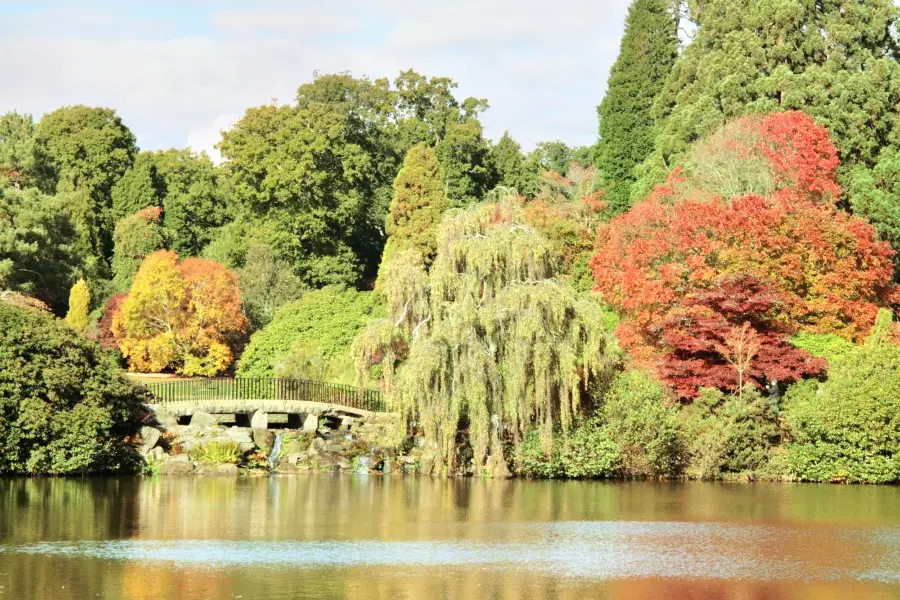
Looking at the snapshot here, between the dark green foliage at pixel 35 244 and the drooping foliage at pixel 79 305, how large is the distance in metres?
0.96

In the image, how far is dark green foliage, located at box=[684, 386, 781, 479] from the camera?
1455 inches

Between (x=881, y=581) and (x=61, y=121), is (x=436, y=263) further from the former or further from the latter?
(x=61, y=121)

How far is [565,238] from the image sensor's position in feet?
171

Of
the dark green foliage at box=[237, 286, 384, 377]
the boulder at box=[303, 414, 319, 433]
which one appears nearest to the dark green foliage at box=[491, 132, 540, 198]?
the dark green foliage at box=[237, 286, 384, 377]

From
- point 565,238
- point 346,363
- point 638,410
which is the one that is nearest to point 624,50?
point 565,238

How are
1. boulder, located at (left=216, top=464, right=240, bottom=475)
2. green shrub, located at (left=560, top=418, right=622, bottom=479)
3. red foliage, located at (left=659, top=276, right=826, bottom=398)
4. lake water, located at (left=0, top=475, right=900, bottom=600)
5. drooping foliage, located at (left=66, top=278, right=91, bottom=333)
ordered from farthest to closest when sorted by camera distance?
drooping foliage, located at (left=66, top=278, right=91, bottom=333) < red foliage, located at (left=659, top=276, right=826, bottom=398) < boulder, located at (left=216, top=464, right=240, bottom=475) < green shrub, located at (left=560, top=418, right=622, bottom=479) < lake water, located at (left=0, top=475, right=900, bottom=600)

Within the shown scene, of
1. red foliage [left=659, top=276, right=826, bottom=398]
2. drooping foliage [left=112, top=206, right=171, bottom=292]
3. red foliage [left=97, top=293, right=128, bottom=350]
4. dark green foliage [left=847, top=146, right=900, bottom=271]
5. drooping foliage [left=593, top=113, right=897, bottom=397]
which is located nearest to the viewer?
red foliage [left=659, top=276, right=826, bottom=398]

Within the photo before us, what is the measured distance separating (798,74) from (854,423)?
19200mm

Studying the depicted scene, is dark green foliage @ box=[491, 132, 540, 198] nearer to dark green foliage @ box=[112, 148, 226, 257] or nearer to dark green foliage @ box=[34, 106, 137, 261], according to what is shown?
dark green foliage @ box=[112, 148, 226, 257]

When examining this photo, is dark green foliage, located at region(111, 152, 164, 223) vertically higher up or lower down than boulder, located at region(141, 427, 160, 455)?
higher up

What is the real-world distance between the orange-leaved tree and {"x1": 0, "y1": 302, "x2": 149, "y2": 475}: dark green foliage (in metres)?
15.9

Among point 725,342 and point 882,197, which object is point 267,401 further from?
point 882,197

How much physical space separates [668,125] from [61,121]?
1454 inches

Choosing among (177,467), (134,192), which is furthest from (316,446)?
(134,192)
